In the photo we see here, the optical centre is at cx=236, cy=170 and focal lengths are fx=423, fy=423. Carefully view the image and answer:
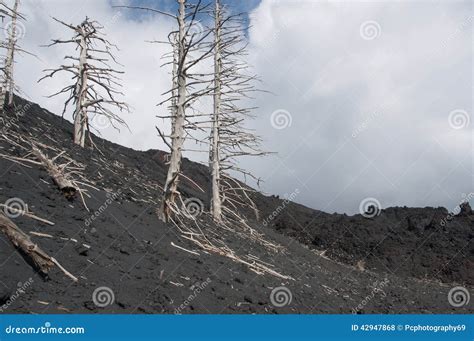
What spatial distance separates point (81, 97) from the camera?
1570 centimetres

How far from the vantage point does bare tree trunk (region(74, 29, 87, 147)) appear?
15.6 metres

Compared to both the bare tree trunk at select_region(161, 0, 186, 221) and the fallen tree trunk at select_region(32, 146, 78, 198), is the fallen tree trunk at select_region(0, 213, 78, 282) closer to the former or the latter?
the fallen tree trunk at select_region(32, 146, 78, 198)

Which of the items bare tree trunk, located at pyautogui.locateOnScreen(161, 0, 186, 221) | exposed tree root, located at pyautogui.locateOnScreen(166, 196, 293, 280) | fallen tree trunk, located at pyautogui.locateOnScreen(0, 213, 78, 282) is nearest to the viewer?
fallen tree trunk, located at pyautogui.locateOnScreen(0, 213, 78, 282)

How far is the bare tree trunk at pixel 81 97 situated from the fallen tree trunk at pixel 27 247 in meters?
10.8

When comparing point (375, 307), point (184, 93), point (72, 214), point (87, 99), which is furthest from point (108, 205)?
point (87, 99)

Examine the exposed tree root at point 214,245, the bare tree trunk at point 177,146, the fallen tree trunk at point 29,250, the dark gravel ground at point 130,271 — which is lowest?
the fallen tree trunk at point 29,250

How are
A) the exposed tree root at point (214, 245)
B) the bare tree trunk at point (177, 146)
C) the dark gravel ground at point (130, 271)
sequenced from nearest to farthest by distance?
1. the dark gravel ground at point (130, 271)
2. the exposed tree root at point (214, 245)
3. the bare tree trunk at point (177, 146)

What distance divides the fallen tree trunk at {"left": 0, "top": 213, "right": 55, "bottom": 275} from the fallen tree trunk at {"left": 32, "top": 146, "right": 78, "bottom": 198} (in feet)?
7.49

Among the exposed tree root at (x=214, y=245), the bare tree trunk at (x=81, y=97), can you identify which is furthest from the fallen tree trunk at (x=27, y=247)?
the bare tree trunk at (x=81, y=97)

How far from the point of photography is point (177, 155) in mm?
9922

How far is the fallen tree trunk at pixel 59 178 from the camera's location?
26.2 feet

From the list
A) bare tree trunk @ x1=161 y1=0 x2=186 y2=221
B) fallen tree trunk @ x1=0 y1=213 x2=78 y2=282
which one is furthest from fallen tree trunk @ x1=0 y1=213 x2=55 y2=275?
bare tree trunk @ x1=161 y1=0 x2=186 y2=221

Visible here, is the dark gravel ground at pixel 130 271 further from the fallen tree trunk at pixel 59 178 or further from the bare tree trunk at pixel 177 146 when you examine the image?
the bare tree trunk at pixel 177 146

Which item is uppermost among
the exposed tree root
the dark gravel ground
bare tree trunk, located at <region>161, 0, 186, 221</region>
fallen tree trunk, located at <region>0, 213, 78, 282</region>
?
bare tree trunk, located at <region>161, 0, 186, 221</region>
